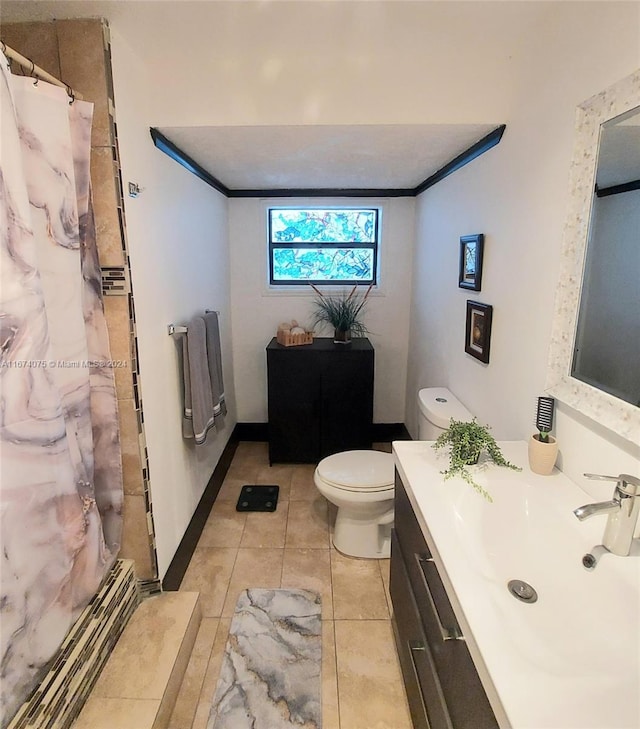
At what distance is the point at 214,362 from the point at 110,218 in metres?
1.07

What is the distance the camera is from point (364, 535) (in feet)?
7.01

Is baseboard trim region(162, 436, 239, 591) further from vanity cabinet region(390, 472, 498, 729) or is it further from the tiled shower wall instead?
vanity cabinet region(390, 472, 498, 729)

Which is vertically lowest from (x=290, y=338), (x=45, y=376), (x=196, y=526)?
(x=196, y=526)

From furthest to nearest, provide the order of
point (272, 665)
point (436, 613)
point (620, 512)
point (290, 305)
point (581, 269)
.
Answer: point (290, 305), point (272, 665), point (581, 269), point (436, 613), point (620, 512)

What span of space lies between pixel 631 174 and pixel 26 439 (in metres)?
1.63

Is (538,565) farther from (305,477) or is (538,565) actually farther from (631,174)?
(305,477)

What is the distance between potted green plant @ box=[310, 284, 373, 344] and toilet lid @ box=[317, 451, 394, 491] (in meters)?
1.05

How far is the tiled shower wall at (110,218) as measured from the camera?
1295 millimetres

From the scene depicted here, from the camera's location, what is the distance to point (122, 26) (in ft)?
4.39

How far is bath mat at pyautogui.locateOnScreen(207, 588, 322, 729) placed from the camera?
1.43 metres

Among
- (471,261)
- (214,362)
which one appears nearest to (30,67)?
(214,362)

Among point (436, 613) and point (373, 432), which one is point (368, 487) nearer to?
point (436, 613)

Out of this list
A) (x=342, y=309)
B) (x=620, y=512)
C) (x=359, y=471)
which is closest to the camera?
(x=620, y=512)

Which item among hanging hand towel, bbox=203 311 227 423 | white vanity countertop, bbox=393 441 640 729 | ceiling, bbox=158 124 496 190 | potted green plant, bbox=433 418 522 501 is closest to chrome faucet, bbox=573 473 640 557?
white vanity countertop, bbox=393 441 640 729
